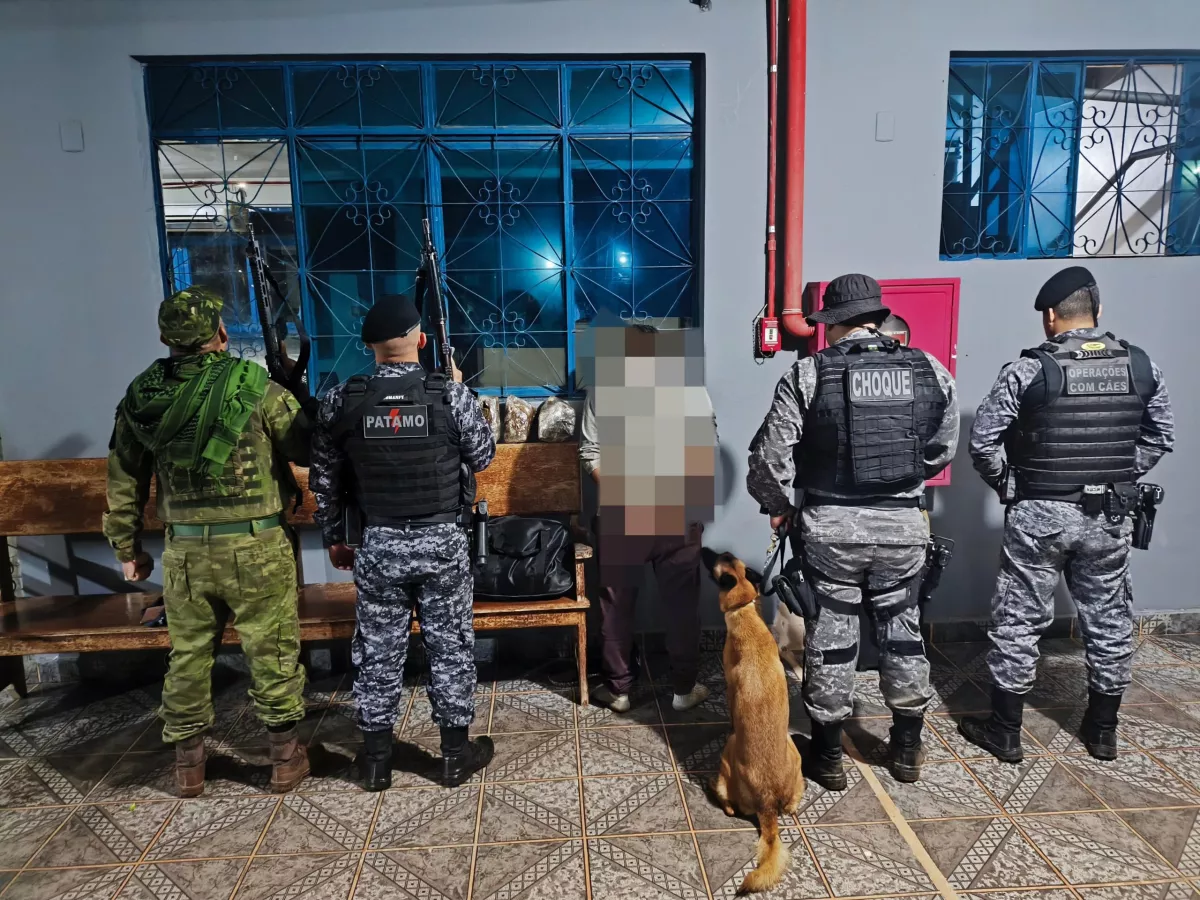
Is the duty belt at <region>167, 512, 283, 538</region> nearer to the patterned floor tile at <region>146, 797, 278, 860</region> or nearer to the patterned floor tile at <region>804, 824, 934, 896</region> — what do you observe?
the patterned floor tile at <region>146, 797, 278, 860</region>

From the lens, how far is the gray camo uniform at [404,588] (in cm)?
288

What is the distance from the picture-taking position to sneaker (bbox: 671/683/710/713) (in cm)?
357

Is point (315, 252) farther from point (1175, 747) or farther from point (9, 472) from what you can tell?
point (1175, 747)

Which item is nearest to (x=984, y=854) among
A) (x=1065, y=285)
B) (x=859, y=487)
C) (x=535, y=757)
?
(x=859, y=487)

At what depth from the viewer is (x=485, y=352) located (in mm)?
4262

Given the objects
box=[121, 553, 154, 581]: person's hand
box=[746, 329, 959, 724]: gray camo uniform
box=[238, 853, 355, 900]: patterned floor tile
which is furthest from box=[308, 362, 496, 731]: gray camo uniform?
box=[746, 329, 959, 724]: gray camo uniform

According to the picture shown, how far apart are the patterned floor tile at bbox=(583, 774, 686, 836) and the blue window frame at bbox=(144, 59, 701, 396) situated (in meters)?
2.37

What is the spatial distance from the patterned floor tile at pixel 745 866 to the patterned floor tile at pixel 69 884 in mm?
2115

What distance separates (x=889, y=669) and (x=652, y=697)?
126cm

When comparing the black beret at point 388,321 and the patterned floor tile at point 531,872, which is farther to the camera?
the black beret at point 388,321

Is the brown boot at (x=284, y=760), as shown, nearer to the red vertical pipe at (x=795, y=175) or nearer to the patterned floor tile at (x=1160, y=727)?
the red vertical pipe at (x=795, y=175)

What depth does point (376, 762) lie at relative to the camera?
3.00m

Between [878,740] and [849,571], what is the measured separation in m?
0.97

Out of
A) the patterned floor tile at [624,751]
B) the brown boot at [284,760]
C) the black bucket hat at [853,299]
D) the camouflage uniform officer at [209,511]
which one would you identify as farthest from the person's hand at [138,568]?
the black bucket hat at [853,299]
